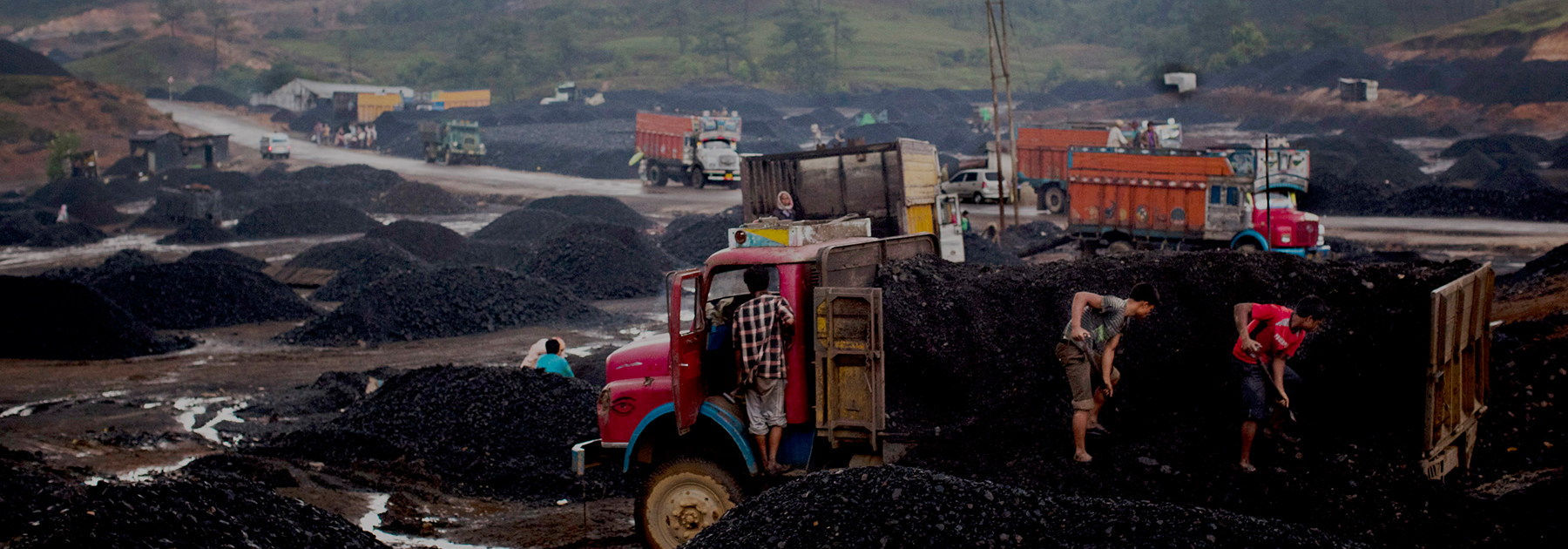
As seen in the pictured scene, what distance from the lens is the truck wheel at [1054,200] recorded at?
115 feet

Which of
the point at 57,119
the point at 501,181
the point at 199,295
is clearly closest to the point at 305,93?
the point at 57,119

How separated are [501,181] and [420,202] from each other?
23.2 feet

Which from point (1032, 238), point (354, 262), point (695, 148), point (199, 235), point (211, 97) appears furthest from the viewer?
point (211, 97)

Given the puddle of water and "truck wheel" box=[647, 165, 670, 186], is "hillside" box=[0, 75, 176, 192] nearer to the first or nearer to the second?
"truck wheel" box=[647, 165, 670, 186]

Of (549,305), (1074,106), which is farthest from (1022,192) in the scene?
(1074,106)

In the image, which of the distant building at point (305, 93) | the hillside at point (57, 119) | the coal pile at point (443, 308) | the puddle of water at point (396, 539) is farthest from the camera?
the distant building at point (305, 93)

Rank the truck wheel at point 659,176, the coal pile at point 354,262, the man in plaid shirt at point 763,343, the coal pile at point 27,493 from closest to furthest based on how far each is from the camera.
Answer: the man in plaid shirt at point 763,343
the coal pile at point 27,493
the coal pile at point 354,262
the truck wheel at point 659,176

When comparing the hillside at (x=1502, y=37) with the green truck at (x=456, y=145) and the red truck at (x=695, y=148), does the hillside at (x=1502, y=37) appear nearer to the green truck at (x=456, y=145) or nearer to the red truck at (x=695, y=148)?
the red truck at (x=695, y=148)

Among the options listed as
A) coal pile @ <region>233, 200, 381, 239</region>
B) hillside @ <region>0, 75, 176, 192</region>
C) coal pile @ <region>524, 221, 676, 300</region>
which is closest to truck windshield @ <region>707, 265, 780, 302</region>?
coal pile @ <region>524, 221, 676, 300</region>

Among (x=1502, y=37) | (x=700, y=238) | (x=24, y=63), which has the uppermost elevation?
(x=24, y=63)

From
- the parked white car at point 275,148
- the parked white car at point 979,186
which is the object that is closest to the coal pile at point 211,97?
the parked white car at point 275,148

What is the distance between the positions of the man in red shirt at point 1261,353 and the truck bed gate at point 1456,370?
749mm

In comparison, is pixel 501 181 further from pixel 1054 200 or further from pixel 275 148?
pixel 1054 200

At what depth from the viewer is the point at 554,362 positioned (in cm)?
1352
